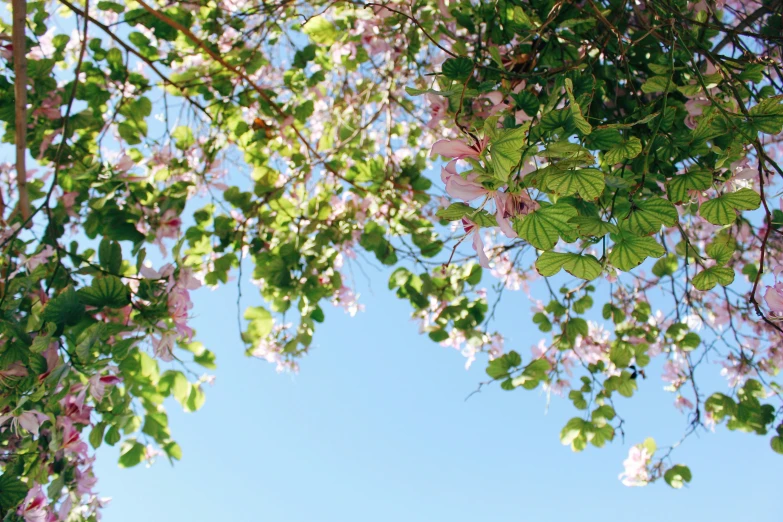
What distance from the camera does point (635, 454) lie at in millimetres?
2021

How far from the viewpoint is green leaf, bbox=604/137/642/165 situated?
679 millimetres

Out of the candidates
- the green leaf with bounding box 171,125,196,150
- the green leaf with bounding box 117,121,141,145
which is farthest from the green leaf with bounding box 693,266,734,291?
the green leaf with bounding box 171,125,196,150

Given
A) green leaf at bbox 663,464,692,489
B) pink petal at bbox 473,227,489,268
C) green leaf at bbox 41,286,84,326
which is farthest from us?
green leaf at bbox 663,464,692,489

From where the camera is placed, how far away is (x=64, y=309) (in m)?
0.99

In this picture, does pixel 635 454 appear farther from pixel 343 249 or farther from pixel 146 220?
pixel 146 220

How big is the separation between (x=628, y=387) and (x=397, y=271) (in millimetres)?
813

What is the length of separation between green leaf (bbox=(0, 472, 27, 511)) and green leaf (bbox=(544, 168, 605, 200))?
3.40ft

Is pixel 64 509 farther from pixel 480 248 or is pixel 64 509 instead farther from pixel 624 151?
pixel 624 151

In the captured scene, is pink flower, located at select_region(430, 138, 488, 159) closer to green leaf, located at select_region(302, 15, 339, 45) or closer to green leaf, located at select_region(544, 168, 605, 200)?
green leaf, located at select_region(544, 168, 605, 200)

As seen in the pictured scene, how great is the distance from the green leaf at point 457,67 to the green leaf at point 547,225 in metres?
0.28

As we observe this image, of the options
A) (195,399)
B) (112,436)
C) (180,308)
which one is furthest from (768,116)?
(195,399)

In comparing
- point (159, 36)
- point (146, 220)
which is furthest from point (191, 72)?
point (146, 220)

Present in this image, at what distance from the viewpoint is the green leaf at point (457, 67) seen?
794 mm

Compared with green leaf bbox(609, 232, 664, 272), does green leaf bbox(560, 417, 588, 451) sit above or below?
above
